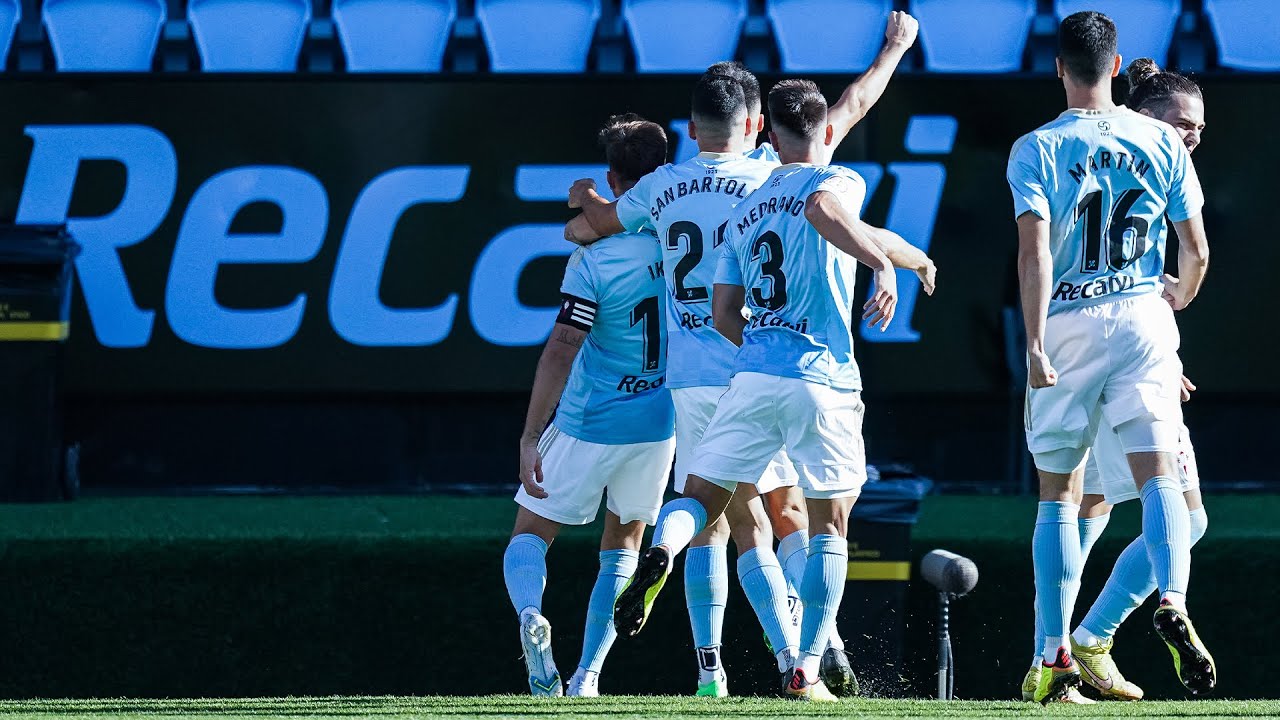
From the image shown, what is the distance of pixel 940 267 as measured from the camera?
26.1 ft

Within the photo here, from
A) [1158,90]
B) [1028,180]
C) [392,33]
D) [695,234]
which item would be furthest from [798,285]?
[392,33]

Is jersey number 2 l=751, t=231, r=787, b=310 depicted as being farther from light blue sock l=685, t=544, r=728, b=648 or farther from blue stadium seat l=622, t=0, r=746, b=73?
blue stadium seat l=622, t=0, r=746, b=73

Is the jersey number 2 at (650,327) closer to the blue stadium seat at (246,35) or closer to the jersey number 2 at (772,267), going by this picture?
the jersey number 2 at (772,267)

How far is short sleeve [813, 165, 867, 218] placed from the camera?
443cm

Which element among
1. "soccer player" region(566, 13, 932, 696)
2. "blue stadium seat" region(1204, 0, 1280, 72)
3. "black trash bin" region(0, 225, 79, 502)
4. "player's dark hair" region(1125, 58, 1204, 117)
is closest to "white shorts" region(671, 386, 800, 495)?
"soccer player" region(566, 13, 932, 696)

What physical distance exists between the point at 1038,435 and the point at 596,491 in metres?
1.31

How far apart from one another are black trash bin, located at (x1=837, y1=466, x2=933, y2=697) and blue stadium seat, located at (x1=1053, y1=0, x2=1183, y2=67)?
113 inches

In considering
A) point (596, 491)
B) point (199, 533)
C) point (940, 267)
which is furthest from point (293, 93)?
point (596, 491)

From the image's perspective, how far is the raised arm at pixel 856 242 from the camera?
14.2 feet

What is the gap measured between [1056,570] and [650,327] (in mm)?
1334

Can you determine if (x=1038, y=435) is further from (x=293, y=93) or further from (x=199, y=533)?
(x=293, y=93)

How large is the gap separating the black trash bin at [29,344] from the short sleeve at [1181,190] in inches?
182

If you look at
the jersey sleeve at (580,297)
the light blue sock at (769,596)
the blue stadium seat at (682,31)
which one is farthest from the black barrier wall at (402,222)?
the light blue sock at (769,596)

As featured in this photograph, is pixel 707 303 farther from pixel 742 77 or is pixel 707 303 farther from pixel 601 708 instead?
pixel 601 708
